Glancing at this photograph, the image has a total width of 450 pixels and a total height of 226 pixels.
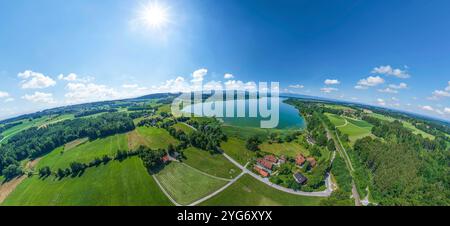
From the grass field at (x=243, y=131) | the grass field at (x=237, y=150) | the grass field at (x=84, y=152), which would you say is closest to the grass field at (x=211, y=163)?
the grass field at (x=237, y=150)

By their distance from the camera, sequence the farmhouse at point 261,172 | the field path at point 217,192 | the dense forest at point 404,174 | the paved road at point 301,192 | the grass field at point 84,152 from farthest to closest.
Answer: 1. the grass field at point 84,152
2. the farmhouse at point 261,172
3. the paved road at point 301,192
4. the dense forest at point 404,174
5. the field path at point 217,192

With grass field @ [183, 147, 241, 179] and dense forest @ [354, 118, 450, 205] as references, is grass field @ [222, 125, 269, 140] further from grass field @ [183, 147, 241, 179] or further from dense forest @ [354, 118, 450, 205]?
dense forest @ [354, 118, 450, 205]

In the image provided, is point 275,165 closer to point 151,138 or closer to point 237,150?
point 237,150

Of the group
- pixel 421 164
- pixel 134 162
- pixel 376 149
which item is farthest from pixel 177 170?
pixel 421 164

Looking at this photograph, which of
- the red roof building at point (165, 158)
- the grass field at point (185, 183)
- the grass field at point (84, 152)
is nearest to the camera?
the grass field at point (185, 183)

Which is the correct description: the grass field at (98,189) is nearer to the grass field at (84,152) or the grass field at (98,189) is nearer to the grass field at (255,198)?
the grass field at (84,152)

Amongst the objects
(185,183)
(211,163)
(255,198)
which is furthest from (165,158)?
(255,198)
